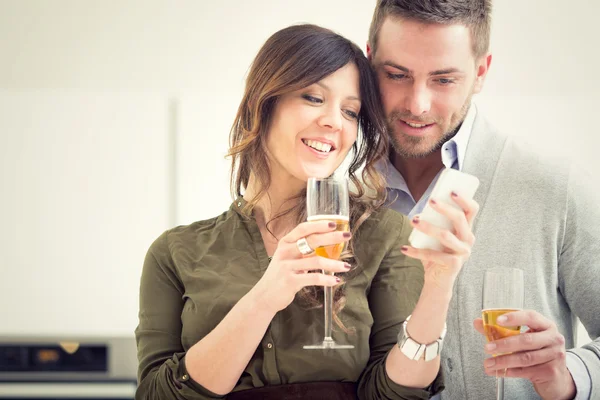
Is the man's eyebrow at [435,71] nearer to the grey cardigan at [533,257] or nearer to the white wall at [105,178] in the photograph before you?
the grey cardigan at [533,257]

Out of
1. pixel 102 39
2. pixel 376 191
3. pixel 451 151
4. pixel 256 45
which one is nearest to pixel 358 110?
pixel 376 191

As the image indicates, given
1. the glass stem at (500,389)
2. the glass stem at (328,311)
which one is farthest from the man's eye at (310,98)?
the glass stem at (500,389)

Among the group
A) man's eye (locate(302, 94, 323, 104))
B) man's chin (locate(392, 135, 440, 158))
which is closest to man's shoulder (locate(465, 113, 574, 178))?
man's chin (locate(392, 135, 440, 158))

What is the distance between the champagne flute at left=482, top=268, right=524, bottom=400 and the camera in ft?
5.22

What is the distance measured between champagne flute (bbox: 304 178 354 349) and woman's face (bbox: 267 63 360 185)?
0.75ft

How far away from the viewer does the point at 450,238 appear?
56.9 inches

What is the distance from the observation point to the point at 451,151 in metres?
2.27

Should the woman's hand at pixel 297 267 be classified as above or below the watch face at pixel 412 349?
above

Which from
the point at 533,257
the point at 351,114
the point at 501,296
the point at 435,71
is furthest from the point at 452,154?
the point at 501,296

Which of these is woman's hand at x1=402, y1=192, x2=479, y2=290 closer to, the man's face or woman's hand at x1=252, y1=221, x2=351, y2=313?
woman's hand at x1=252, y1=221, x2=351, y2=313

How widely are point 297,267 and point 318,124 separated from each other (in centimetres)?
41

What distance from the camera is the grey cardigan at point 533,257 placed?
80.0 inches

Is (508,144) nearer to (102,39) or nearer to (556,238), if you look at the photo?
(556,238)

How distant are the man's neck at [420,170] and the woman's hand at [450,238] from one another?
0.86 m
